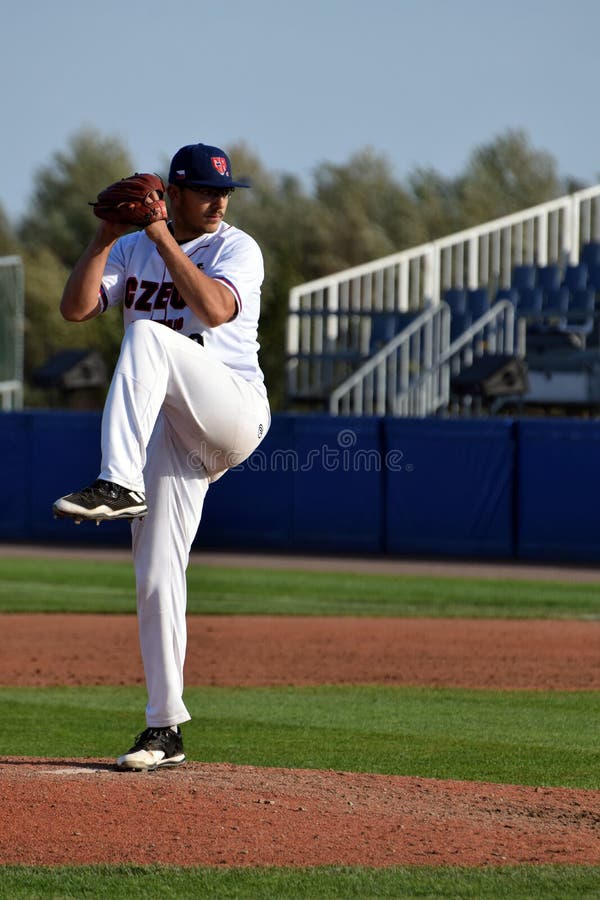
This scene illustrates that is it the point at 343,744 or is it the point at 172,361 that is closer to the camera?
the point at 172,361

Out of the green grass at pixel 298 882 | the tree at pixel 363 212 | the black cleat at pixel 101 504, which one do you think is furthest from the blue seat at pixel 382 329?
the tree at pixel 363 212

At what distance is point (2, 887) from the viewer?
3.70 m

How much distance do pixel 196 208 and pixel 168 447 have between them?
0.81 metres

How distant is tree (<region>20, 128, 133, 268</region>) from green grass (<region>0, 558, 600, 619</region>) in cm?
3915

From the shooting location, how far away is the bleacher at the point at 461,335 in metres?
20.6

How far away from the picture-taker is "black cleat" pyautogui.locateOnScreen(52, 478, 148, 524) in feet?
13.9

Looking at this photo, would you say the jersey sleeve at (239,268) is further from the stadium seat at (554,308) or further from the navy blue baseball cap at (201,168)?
the stadium seat at (554,308)

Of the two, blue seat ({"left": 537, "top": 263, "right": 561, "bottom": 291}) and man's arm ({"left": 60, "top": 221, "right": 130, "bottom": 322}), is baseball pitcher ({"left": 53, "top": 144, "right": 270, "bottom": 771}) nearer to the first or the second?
man's arm ({"left": 60, "top": 221, "right": 130, "bottom": 322})

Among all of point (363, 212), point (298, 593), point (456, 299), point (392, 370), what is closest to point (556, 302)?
point (456, 299)

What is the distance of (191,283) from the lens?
4547 millimetres

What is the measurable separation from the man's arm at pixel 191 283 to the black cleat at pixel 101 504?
623 millimetres

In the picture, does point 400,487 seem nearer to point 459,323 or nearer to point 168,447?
point 459,323

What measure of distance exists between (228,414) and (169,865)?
1.51 m

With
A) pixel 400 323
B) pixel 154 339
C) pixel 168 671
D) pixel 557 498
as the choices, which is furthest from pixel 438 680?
pixel 400 323
